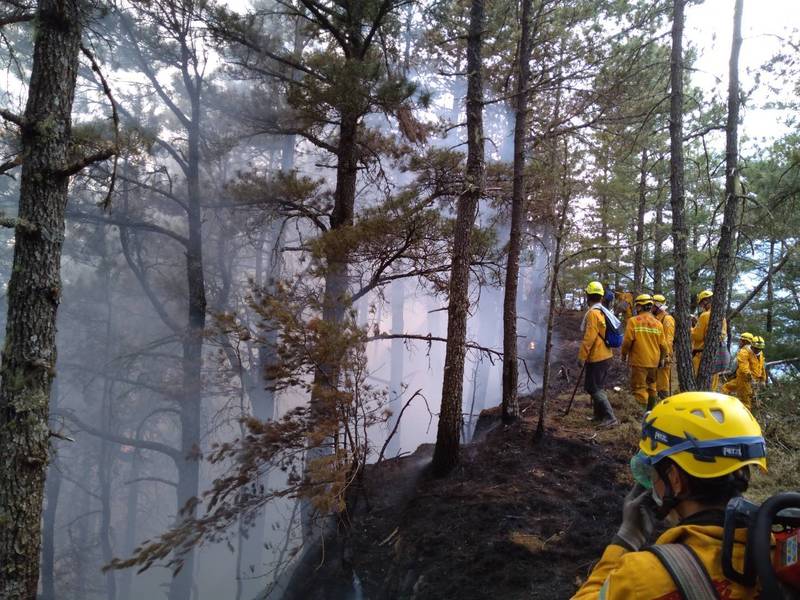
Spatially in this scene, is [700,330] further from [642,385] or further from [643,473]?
Result: [643,473]

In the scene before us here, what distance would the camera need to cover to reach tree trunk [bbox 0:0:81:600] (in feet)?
13.8

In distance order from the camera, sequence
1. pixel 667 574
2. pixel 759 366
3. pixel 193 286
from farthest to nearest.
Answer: pixel 193 286 < pixel 759 366 < pixel 667 574

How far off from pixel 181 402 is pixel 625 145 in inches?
474

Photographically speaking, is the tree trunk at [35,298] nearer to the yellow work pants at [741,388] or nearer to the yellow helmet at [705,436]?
the yellow helmet at [705,436]

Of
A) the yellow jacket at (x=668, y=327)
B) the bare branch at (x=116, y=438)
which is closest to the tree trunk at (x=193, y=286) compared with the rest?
the bare branch at (x=116, y=438)

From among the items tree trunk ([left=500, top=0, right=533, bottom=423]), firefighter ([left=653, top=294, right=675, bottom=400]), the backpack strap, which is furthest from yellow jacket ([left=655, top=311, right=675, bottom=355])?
the backpack strap

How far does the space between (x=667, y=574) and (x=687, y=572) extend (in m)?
0.06

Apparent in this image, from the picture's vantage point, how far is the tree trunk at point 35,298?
165 inches

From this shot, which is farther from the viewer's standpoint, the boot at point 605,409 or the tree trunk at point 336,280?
the boot at point 605,409

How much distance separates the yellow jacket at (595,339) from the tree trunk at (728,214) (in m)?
1.47

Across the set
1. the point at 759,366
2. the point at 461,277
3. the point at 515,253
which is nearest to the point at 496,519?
the point at 461,277

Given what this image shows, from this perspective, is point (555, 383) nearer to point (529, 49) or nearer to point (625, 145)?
point (625, 145)

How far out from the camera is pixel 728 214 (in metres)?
6.76

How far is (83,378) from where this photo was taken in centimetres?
1578
